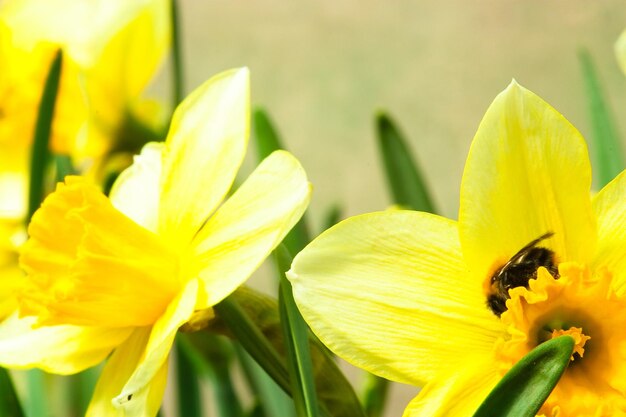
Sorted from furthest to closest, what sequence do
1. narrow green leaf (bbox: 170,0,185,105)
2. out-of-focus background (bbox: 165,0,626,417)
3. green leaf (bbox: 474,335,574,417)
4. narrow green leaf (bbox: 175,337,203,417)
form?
out-of-focus background (bbox: 165,0,626,417) < narrow green leaf (bbox: 175,337,203,417) < narrow green leaf (bbox: 170,0,185,105) < green leaf (bbox: 474,335,574,417)

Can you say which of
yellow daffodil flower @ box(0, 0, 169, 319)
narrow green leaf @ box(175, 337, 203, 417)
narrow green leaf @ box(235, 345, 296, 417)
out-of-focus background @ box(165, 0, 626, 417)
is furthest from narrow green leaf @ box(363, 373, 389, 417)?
out-of-focus background @ box(165, 0, 626, 417)

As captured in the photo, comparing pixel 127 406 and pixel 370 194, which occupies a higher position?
pixel 127 406

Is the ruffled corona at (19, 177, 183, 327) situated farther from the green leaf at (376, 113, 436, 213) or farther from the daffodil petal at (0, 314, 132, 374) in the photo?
the green leaf at (376, 113, 436, 213)

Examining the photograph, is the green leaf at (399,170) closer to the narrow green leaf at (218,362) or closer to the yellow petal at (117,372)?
the narrow green leaf at (218,362)

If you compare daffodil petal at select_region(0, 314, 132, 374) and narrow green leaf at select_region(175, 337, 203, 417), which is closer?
daffodil petal at select_region(0, 314, 132, 374)

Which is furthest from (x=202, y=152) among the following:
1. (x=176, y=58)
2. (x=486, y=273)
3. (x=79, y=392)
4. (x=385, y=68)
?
(x=385, y=68)

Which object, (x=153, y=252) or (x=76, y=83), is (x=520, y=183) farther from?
(x=76, y=83)

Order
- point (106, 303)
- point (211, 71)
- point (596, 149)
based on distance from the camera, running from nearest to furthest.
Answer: point (106, 303) < point (596, 149) < point (211, 71)

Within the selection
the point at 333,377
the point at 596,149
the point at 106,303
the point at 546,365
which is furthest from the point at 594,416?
the point at 596,149

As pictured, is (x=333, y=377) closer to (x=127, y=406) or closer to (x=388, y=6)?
(x=127, y=406)
